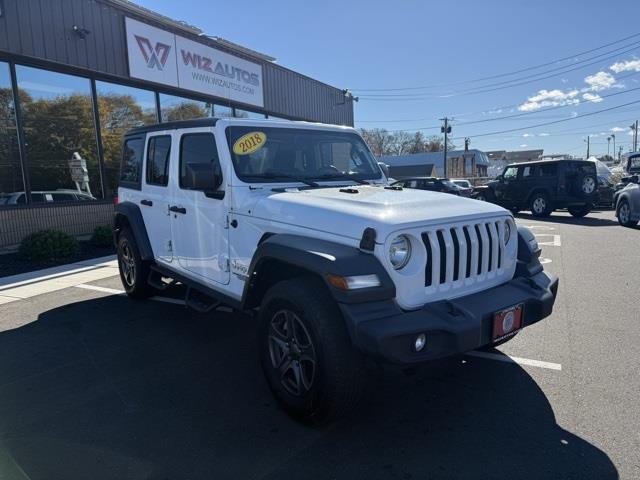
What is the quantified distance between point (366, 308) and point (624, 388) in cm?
223

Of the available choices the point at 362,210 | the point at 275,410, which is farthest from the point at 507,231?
the point at 275,410

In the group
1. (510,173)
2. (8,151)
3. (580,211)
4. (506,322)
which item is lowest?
(580,211)

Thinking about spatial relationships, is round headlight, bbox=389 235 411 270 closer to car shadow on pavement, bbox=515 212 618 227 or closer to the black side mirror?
the black side mirror

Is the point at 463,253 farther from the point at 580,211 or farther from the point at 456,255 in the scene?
the point at 580,211

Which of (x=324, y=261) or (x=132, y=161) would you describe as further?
(x=132, y=161)

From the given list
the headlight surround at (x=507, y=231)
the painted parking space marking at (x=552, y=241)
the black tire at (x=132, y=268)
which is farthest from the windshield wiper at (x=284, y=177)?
the painted parking space marking at (x=552, y=241)

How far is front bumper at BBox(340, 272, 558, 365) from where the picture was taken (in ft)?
8.05

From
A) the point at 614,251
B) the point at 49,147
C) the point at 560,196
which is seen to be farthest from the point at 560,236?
the point at 49,147

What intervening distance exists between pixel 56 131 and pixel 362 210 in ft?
32.6

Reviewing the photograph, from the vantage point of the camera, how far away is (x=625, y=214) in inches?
490

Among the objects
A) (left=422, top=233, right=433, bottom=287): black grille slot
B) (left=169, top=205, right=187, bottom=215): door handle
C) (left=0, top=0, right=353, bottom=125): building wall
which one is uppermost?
(left=0, top=0, right=353, bottom=125): building wall

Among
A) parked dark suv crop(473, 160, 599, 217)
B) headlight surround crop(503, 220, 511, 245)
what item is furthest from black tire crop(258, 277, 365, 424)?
parked dark suv crop(473, 160, 599, 217)

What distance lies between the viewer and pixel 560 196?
14.9 m

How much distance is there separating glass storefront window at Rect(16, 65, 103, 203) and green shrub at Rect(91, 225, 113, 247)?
1284mm
